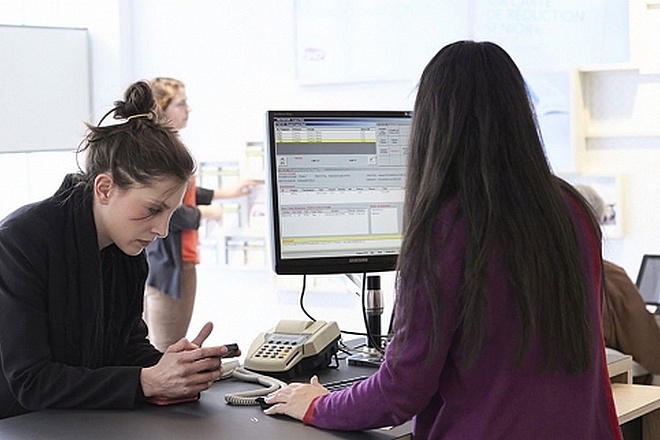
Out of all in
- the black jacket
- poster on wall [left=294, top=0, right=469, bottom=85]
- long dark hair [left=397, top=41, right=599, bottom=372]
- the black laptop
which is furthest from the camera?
poster on wall [left=294, top=0, right=469, bottom=85]

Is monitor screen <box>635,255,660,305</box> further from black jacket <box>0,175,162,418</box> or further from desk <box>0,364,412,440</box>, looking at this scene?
black jacket <box>0,175,162,418</box>

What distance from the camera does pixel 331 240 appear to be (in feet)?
8.19

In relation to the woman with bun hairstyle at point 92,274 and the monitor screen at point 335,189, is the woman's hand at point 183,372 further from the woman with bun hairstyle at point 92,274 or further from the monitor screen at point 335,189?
the monitor screen at point 335,189

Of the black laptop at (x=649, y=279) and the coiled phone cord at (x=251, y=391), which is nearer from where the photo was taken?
the coiled phone cord at (x=251, y=391)

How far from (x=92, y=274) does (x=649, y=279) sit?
252 cm

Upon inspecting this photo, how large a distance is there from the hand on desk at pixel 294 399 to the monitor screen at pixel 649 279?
227 centimetres

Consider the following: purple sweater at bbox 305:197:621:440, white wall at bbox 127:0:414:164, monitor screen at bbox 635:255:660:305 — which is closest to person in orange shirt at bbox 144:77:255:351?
white wall at bbox 127:0:414:164

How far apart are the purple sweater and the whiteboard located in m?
3.93

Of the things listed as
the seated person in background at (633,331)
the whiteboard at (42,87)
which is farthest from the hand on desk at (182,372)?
the whiteboard at (42,87)

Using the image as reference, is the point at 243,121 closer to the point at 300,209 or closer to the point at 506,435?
the point at 300,209

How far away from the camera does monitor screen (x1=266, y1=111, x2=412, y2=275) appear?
2451mm

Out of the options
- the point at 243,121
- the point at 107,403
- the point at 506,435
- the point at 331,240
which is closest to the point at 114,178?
the point at 107,403

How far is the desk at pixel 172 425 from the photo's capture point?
Result: 1.85 meters

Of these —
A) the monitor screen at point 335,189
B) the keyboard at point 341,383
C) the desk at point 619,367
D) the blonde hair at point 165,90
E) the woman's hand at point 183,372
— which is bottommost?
the desk at point 619,367
